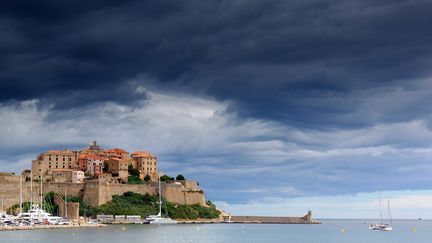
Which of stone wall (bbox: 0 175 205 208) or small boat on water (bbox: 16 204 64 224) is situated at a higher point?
stone wall (bbox: 0 175 205 208)

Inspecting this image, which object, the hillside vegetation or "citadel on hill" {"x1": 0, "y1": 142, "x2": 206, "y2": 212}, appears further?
the hillside vegetation

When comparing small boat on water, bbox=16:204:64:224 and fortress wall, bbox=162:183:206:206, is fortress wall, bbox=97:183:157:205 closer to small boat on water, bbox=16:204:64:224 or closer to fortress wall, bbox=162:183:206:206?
fortress wall, bbox=162:183:206:206

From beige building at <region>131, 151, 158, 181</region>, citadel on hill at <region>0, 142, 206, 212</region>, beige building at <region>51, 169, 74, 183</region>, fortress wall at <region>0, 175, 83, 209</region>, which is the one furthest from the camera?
beige building at <region>131, 151, 158, 181</region>

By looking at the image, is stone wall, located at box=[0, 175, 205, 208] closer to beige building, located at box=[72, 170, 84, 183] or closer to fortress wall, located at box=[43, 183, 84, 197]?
fortress wall, located at box=[43, 183, 84, 197]

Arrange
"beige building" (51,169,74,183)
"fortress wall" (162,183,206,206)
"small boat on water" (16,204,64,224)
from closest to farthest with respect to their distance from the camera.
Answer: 1. "small boat on water" (16,204,64,224)
2. "beige building" (51,169,74,183)
3. "fortress wall" (162,183,206,206)

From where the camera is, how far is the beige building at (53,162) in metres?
98.9

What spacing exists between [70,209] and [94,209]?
5140 millimetres

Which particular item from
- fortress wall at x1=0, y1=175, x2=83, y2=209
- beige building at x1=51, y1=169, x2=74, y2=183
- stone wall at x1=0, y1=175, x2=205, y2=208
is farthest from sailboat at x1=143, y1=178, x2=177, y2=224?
beige building at x1=51, y1=169, x2=74, y2=183

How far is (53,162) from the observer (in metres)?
101

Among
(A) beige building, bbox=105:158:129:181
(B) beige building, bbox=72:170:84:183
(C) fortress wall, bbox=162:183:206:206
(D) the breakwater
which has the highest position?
(A) beige building, bbox=105:158:129:181

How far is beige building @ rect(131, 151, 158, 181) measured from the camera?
108125 millimetres

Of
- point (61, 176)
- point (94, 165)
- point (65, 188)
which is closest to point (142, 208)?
point (94, 165)

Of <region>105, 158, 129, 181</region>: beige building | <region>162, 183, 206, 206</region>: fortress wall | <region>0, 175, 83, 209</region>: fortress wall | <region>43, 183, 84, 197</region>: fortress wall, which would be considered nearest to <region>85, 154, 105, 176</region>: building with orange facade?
<region>105, 158, 129, 181</region>: beige building

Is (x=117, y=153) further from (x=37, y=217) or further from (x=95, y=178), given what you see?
(x=37, y=217)
